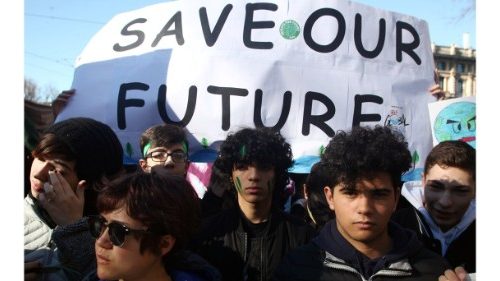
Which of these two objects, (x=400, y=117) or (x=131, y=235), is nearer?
(x=131, y=235)

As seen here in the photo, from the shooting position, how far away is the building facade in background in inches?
59.9

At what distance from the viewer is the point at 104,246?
4.48 ft

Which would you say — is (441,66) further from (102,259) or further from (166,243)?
(102,259)

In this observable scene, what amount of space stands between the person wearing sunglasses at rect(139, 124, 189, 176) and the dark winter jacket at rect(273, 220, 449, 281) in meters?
0.90

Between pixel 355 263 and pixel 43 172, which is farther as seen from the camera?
pixel 43 172

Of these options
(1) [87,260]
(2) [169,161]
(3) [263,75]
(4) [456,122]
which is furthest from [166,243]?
(3) [263,75]

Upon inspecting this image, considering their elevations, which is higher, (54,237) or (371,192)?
(371,192)

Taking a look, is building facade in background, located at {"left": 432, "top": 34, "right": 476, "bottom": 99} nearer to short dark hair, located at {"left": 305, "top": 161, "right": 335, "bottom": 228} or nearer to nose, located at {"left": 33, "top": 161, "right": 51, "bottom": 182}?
short dark hair, located at {"left": 305, "top": 161, "right": 335, "bottom": 228}

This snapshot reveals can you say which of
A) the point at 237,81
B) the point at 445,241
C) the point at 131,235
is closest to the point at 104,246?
the point at 131,235

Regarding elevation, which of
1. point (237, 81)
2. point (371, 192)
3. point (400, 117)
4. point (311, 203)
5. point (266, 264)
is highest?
point (237, 81)

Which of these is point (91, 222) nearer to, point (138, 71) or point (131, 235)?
point (131, 235)

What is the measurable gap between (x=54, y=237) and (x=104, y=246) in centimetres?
24

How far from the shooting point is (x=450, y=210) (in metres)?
1.98

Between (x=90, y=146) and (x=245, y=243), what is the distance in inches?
25.9
